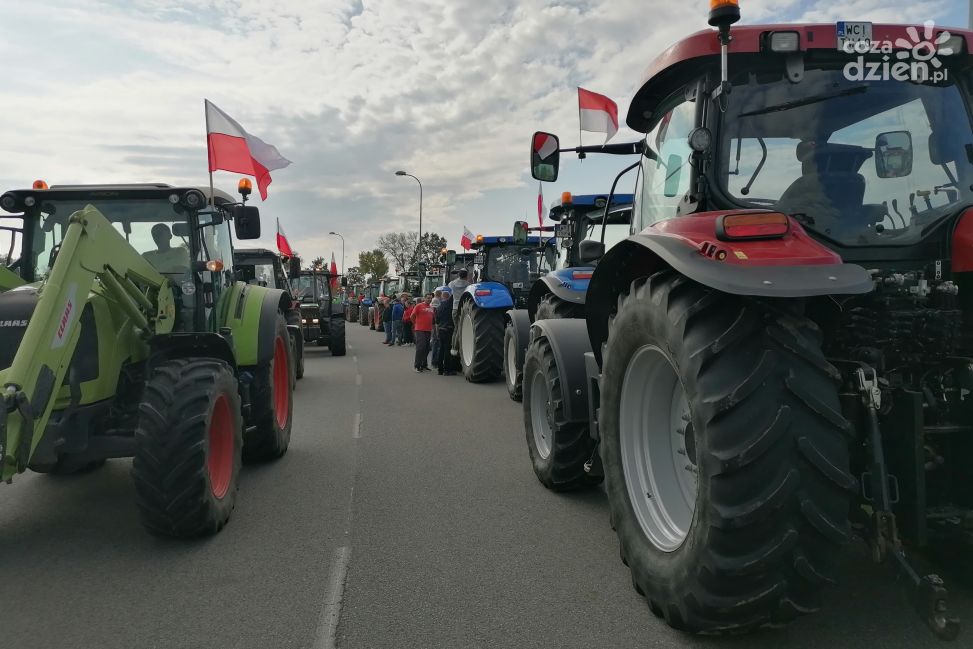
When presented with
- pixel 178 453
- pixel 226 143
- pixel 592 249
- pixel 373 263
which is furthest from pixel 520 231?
pixel 373 263

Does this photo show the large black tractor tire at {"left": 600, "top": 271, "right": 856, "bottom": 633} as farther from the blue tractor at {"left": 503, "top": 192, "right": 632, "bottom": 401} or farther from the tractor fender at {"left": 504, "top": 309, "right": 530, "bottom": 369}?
the tractor fender at {"left": 504, "top": 309, "right": 530, "bottom": 369}

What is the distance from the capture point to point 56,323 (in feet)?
12.2

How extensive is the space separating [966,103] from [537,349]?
9.96ft

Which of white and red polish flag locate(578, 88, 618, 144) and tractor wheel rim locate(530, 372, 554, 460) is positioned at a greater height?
white and red polish flag locate(578, 88, 618, 144)

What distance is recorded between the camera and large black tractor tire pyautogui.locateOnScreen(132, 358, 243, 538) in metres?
4.02

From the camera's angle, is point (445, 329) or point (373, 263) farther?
point (373, 263)

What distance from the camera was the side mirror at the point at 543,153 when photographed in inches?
175

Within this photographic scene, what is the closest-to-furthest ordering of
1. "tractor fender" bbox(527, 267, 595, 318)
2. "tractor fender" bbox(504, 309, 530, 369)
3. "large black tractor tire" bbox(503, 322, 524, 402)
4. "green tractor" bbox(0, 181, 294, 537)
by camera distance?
"green tractor" bbox(0, 181, 294, 537)
"tractor fender" bbox(527, 267, 595, 318)
"tractor fender" bbox(504, 309, 530, 369)
"large black tractor tire" bbox(503, 322, 524, 402)

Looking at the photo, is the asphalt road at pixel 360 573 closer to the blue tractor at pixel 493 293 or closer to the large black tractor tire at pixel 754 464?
the large black tractor tire at pixel 754 464

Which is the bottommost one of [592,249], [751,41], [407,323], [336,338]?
[336,338]

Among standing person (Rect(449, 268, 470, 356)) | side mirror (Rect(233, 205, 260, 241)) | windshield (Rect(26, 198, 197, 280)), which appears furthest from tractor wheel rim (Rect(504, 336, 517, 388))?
windshield (Rect(26, 198, 197, 280))

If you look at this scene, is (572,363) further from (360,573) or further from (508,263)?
(508,263)

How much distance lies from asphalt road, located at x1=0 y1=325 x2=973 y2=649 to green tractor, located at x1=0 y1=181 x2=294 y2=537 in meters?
0.41

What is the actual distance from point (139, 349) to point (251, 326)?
134 cm
